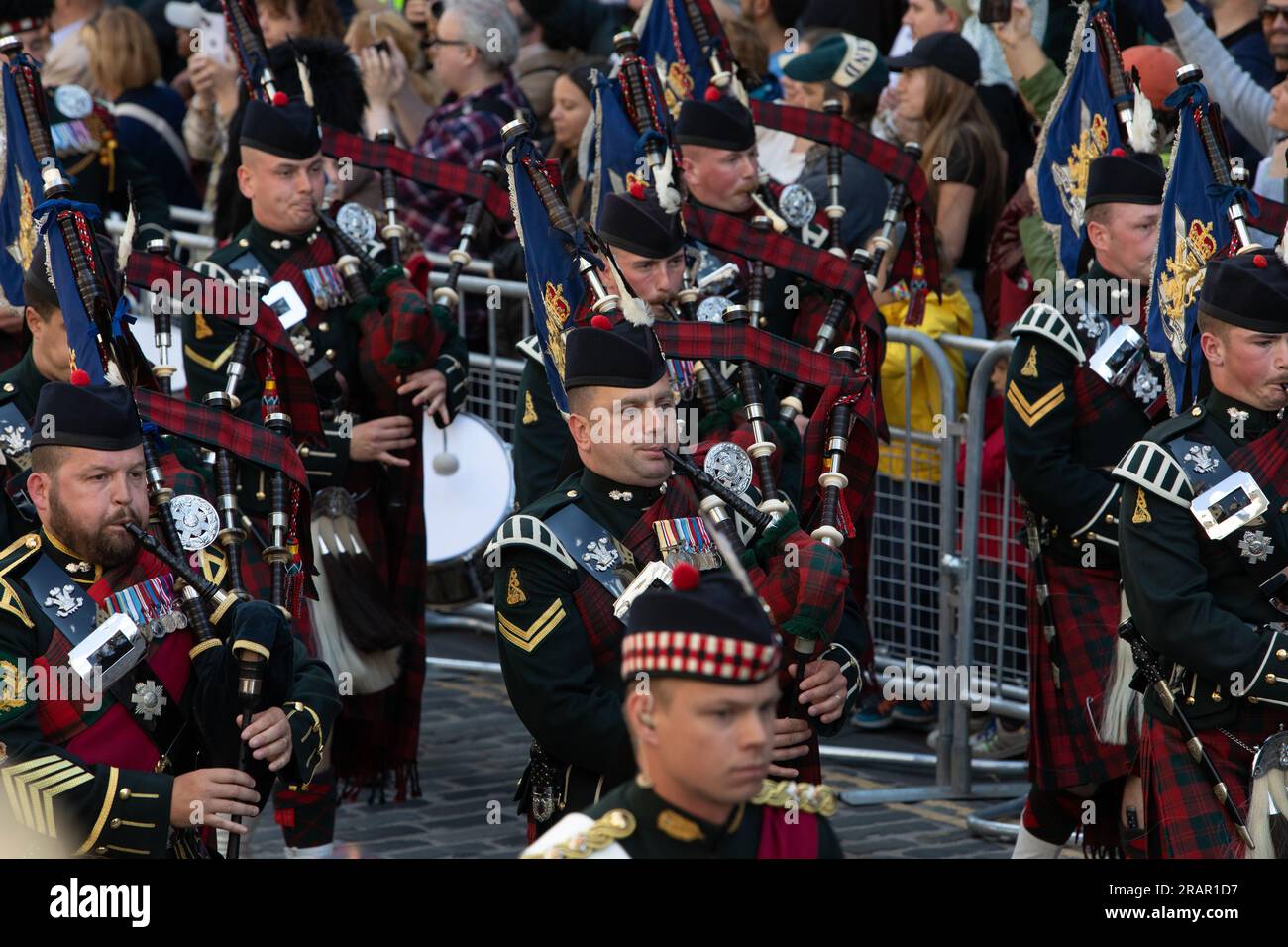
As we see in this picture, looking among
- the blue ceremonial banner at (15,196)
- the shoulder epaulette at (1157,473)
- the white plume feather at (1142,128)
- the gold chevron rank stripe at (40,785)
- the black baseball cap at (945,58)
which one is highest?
the black baseball cap at (945,58)

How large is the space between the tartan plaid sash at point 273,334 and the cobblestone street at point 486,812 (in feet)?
4.50

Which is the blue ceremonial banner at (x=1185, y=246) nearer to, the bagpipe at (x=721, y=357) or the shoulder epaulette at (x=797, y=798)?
the bagpipe at (x=721, y=357)

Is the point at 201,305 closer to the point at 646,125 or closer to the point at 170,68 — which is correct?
the point at 646,125

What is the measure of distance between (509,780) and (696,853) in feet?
13.5

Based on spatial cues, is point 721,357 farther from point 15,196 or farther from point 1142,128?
point 15,196

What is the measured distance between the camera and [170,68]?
12.4 meters

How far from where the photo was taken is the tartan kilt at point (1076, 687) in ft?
19.9

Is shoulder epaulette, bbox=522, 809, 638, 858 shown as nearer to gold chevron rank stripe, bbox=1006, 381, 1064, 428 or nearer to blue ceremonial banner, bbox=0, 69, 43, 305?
gold chevron rank stripe, bbox=1006, 381, 1064, 428

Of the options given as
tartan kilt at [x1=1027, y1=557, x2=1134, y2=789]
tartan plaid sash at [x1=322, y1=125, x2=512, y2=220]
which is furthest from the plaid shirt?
tartan kilt at [x1=1027, y1=557, x2=1134, y2=789]

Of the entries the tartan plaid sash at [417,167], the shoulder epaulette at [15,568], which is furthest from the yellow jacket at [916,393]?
the shoulder epaulette at [15,568]

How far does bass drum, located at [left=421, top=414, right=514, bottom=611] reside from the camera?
8.02 metres
